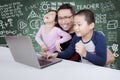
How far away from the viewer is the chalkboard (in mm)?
1988

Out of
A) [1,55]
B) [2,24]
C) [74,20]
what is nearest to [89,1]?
[74,20]

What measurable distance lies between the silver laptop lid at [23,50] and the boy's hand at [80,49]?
33.4 inches

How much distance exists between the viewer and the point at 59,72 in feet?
3.89

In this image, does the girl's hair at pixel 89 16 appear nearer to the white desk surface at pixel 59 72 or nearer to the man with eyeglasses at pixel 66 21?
the man with eyeglasses at pixel 66 21

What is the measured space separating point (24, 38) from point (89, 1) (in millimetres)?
1062

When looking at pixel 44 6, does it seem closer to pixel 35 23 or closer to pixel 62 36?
pixel 35 23

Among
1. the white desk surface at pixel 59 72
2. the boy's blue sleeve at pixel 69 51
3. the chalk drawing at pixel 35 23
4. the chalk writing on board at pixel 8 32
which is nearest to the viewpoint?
the white desk surface at pixel 59 72

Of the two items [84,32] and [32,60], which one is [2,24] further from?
[32,60]

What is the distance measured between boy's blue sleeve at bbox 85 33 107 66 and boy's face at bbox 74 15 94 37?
11cm

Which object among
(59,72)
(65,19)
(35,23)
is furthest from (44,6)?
(59,72)

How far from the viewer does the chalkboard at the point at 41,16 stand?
1.99m

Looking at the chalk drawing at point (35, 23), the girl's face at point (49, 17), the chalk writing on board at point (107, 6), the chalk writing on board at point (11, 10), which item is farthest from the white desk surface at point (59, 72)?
the chalk writing on board at point (11, 10)

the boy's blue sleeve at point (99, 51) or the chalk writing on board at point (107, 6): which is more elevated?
the chalk writing on board at point (107, 6)

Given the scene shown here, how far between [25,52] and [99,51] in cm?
95
